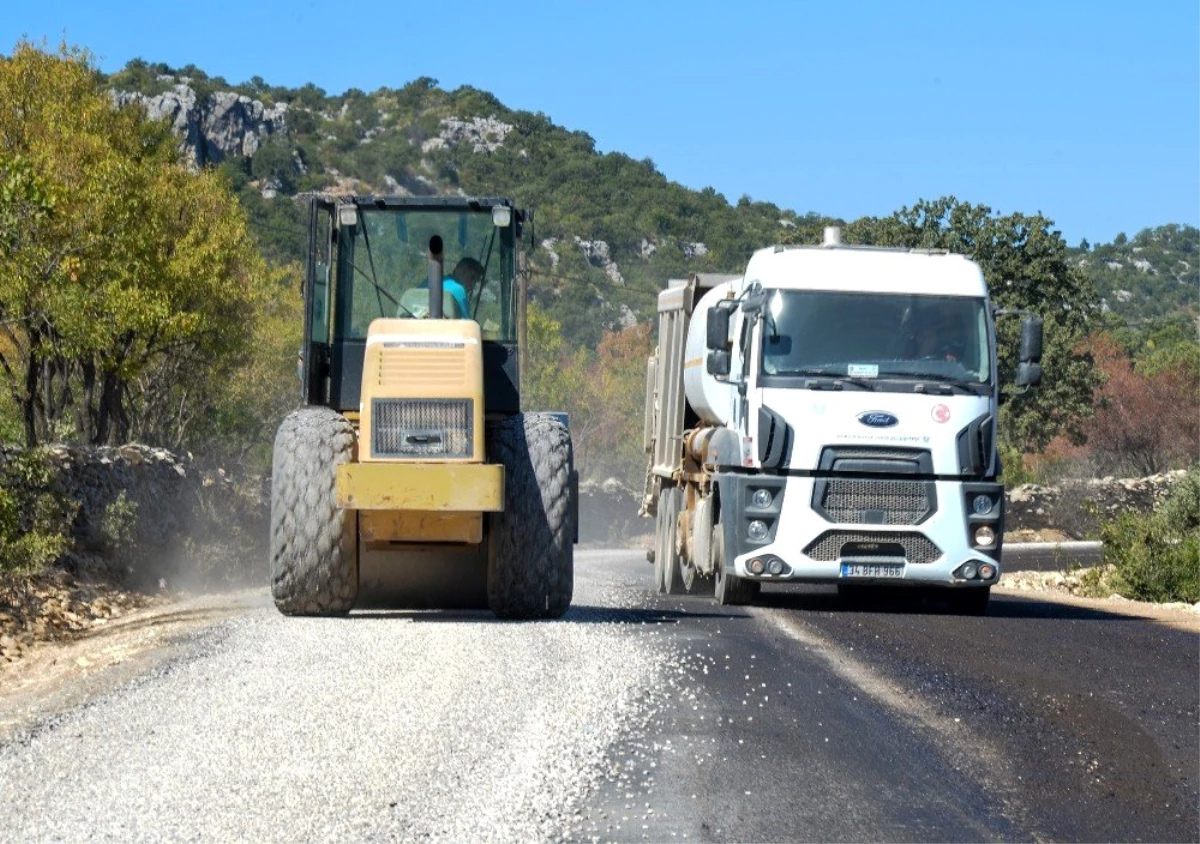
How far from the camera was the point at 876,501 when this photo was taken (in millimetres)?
16266

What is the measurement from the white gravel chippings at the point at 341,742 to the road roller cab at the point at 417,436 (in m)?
1.02

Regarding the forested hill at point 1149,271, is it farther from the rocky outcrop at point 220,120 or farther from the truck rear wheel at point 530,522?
Answer: the truck rear wheel at point 530,522

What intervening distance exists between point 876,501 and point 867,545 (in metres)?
0.42

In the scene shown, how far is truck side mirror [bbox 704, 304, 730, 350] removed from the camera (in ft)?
55.8

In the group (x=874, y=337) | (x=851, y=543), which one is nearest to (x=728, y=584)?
(x=851, y=543)

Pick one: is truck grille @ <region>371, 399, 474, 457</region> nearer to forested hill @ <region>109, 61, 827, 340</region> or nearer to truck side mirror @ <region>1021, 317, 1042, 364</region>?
truck side mirror @ <region>1021, 317, 1042, 364</region>

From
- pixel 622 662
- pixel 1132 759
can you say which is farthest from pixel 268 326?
pixel 1132 759

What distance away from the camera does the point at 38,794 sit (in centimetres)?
688

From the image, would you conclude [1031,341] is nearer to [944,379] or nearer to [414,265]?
[944,379]

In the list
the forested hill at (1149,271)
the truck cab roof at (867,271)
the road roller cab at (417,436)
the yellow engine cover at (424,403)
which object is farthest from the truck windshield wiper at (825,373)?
the forested hill at (1149,271)

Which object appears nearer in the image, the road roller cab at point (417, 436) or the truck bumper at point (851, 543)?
the road roller cab at point (417, 436)

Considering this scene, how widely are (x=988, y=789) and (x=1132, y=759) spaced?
49.9 inches

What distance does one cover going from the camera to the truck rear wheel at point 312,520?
1266 cm

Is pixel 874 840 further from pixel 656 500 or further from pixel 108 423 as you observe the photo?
pixel 108 423
